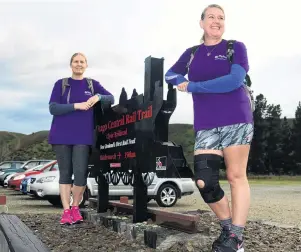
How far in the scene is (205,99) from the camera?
3682 mm

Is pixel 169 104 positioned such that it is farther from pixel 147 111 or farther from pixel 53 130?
pixel 53 130

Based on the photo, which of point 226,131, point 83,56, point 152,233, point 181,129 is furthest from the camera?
point 181,129

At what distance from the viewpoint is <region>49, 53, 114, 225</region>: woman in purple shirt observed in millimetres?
5812

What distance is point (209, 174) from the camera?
11.7 ft

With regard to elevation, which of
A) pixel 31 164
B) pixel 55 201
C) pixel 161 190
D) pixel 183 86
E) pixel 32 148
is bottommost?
pixel 55 201

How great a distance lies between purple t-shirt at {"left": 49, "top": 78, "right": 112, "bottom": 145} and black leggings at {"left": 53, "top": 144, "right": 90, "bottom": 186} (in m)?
0.08

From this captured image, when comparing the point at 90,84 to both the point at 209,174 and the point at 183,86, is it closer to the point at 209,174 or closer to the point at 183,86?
the point at 183,86

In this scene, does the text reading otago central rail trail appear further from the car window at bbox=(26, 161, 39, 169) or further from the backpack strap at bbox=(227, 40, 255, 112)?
the car window at bbox=(26, 161, 39, 169)

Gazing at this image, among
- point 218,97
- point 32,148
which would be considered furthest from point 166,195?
point 32,148

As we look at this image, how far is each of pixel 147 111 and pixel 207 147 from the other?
1.63m

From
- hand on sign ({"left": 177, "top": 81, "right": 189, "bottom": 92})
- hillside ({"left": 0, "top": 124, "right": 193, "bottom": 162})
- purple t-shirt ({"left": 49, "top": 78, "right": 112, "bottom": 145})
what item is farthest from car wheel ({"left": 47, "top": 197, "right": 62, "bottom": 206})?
hillside ({"left": 0, "top": 124, "right": 193, "bottom": 162})

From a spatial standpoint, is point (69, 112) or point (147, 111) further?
point (69, 112)

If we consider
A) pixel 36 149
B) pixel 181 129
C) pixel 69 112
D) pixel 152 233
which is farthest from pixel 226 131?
pixel 181 129

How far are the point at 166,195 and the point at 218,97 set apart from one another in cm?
977
